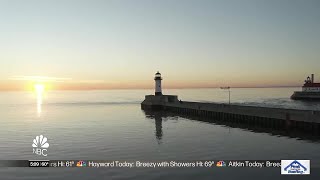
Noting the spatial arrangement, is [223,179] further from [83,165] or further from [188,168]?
[83,165]

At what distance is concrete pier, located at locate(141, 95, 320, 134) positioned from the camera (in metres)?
35.3

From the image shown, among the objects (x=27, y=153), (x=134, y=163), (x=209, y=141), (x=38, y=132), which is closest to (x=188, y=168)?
(x=134, y=163)

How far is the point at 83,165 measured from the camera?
21.3 meters

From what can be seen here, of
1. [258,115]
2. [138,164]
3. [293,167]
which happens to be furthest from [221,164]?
[258,115]

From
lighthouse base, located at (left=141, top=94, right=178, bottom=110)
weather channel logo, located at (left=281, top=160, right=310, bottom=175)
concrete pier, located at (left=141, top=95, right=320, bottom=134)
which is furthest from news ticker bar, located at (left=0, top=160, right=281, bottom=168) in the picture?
lighthouse base, located at (left=141, top=94, right=178, bottom=110)

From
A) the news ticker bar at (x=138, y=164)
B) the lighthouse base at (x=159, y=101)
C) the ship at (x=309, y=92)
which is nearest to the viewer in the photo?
the news ticker bar at (x=138, y=164)

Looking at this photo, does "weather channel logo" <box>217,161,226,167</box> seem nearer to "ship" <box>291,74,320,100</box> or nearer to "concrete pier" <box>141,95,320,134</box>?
"concrete pier" <box>141,95,320,134</box>

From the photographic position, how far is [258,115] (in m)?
43.3

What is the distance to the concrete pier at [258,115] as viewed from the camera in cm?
3531

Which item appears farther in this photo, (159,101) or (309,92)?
(309,92)

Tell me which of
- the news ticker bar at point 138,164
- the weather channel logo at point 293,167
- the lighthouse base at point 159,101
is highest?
the lighthouse base at point 159,101

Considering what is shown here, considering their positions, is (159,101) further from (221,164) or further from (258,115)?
(221,164)

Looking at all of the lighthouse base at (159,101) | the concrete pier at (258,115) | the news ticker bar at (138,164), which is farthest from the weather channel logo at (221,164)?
the lighthouse base at (159,101)

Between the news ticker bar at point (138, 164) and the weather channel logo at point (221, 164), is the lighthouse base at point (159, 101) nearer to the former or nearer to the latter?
the news ticker bar at point (138, 164)
